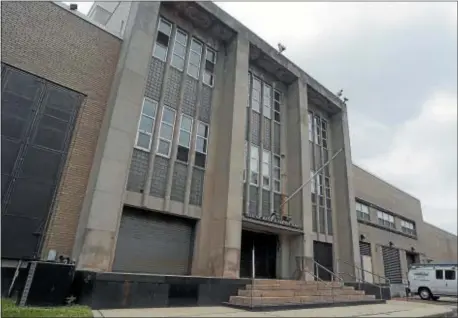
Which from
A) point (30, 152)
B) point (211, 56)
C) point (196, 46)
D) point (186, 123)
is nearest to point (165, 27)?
point (196, 46)

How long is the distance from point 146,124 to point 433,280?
66.1ft

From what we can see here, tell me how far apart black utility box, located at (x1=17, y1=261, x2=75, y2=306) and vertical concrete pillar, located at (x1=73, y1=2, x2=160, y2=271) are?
130cm

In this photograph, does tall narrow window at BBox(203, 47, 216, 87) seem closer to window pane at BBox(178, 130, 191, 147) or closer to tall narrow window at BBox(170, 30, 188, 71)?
tall narrow window at BBox(170, 30, 188, 71)

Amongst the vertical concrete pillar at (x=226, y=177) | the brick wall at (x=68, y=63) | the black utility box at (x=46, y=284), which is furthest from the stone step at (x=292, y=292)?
the brick wall at (x=68, y=63)

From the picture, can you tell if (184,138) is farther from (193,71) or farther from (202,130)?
(193,71)

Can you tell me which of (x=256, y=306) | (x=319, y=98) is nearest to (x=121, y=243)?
(x=256, y=306)

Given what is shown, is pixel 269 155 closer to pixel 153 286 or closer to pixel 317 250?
pixel 317 250

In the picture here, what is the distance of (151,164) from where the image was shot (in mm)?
12352

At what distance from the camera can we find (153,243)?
11.9 meters

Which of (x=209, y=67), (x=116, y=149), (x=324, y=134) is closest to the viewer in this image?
(x=116, y=149)

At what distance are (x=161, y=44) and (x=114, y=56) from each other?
2345 mm

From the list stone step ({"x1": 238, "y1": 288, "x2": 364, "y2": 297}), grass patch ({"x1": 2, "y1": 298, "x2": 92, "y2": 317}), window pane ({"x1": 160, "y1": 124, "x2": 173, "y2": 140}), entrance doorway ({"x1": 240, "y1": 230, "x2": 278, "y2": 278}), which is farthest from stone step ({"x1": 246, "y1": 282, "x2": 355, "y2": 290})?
window pane ({"x1": 160, "y1": 124, "x2": 173, "y2": 140})

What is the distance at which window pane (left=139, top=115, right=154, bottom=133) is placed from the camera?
12630 mm

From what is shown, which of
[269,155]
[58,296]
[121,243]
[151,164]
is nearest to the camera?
[58,296]
